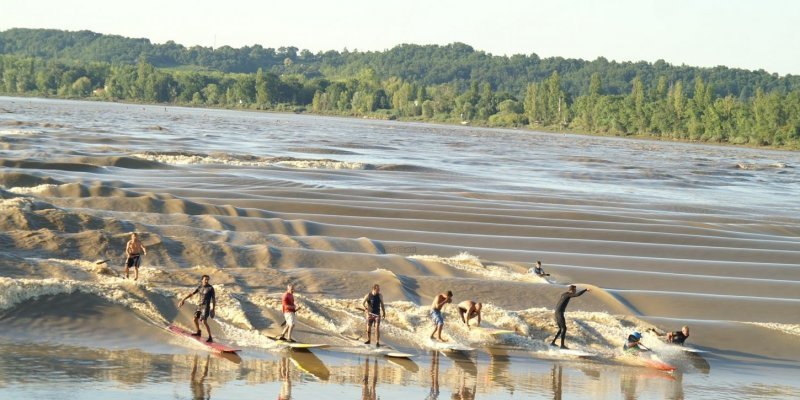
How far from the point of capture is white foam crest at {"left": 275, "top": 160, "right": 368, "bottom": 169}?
208ft

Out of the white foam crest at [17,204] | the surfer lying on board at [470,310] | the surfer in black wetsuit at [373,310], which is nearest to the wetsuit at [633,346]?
the surfer lying on board at [470,310]

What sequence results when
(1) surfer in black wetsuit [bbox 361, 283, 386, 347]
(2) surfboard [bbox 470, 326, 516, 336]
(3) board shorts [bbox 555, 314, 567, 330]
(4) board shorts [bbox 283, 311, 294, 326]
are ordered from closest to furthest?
(4) board shorts [bbox 283, 311, 294, 326] < (1) surfer in black wetsuit [bbox 361, 283, 386, 347] < (3) board shorts [bbox 555, 314, 567, 330] < (2) surfboard [bbox 470, 326, 516, 336]

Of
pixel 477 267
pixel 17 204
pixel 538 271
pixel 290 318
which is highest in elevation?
pixel 17 204

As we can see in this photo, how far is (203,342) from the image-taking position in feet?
68.9

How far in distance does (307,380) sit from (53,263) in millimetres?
10148

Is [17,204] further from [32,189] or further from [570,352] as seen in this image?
[570,352]

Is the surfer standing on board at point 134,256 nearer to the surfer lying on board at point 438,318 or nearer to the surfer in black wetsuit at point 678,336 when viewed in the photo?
the surfer lying on board at point 438,318

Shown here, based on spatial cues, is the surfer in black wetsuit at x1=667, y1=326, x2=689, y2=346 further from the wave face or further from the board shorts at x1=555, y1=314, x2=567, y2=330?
the board shorts at x1=555, y1=314, x2=567, y2=330

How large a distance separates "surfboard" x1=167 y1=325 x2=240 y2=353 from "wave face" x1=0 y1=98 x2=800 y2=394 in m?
0.36

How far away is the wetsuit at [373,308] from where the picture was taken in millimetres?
21984

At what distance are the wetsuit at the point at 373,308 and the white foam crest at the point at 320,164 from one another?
41.0 m

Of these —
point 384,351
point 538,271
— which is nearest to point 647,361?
point 384,351

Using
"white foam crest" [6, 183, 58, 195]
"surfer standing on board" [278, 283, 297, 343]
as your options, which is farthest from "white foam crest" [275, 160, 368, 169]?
"surfer standing on board" [278, 283, 297, 343]

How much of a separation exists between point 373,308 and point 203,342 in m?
3.54
